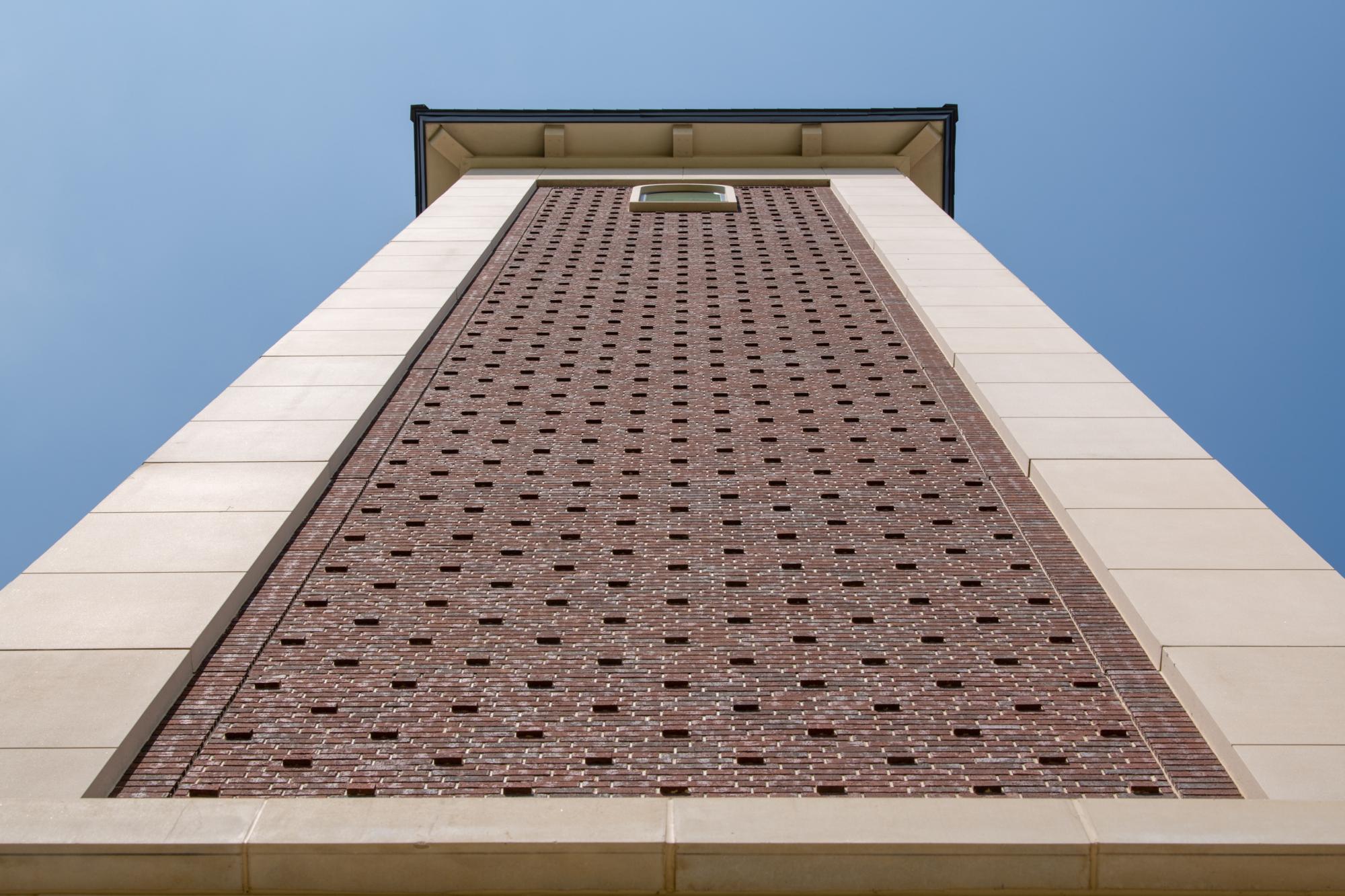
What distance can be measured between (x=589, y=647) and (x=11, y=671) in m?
3.82

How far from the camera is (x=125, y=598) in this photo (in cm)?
909

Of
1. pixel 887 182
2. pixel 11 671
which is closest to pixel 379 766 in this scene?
pixel 11 671

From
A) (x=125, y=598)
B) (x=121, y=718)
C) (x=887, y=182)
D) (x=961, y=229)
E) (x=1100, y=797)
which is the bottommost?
(x=1100, y=797)

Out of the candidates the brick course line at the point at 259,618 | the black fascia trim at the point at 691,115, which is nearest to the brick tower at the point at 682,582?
the brick course line at the point at 259,618

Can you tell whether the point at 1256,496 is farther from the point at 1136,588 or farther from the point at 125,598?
the point at 125,598

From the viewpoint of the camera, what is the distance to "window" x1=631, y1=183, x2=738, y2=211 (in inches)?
907

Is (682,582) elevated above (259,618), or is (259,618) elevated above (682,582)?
(682,582)

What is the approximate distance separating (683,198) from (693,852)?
19381 mm

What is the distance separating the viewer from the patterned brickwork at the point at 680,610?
7.57 m

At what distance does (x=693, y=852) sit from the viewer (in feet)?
19.3

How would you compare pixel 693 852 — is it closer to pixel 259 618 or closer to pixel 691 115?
pixel 259 618

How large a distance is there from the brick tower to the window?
7177 millimetres

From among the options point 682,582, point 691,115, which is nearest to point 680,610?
point 682,582

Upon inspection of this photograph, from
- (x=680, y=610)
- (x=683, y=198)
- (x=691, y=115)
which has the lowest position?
(x=680, y=610)
